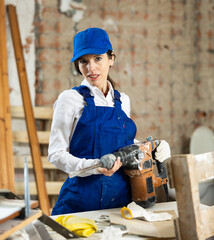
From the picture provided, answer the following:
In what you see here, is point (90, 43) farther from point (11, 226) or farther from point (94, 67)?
point (11, 226)

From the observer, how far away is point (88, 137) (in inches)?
54.4

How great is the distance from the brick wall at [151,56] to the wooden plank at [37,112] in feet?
0.40

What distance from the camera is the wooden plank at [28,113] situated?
2586mm

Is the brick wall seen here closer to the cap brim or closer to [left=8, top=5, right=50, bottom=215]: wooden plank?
[left=8, top=5, right=50, bottom=215]: wooden plank

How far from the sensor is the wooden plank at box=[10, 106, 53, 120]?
2.76 m

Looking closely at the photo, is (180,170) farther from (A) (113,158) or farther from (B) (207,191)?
(B) (207,191)

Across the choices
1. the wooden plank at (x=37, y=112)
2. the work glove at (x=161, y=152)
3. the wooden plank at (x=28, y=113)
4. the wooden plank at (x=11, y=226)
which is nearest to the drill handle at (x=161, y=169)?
the work glove at (x=161, y=152)

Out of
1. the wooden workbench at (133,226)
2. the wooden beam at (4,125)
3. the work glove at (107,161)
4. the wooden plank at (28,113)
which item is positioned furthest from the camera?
the wooden plank at (28,113)

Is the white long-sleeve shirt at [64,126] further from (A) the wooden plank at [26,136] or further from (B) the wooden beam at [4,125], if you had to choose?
(A) the wooden plank at [26,136]

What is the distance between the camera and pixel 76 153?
4.66 ft

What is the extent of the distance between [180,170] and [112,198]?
23.8 inches

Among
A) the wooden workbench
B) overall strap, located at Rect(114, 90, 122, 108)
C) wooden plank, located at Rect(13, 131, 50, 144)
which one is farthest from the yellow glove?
wooden plank, located at Rect(13, 131, 50, 144)

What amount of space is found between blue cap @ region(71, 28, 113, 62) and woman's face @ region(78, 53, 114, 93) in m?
0.05

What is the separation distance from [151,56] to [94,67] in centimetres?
192
